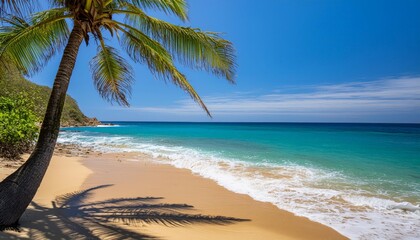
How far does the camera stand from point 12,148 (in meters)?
9.31

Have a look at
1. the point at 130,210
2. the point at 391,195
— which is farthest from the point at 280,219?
the point at 391,195

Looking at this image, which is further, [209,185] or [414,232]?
[209,185]

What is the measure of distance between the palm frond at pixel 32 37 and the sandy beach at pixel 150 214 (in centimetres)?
274

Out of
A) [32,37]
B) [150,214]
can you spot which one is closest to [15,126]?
[32,37]

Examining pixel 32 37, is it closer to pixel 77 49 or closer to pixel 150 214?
pixel 77 49

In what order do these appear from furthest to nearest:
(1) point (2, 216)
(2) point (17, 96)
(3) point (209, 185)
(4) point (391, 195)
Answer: (2) point (17, 96)
(3) point (209, 185)
(4) point (391, 195)
(1) point (2, 216)

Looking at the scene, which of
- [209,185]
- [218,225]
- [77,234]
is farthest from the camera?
[209,185]

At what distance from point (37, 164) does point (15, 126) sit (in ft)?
19.9

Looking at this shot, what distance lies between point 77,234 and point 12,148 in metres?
7.36

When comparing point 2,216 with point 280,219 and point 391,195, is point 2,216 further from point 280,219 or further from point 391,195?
point 391,195

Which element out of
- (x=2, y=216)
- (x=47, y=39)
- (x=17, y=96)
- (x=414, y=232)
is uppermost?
(x=47, y=39)

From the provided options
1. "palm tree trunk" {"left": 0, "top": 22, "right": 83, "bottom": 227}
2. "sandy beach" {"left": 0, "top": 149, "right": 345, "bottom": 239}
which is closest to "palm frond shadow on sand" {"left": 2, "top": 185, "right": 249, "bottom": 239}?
"sandy beach" {"left": 0, "top": 149, "right": 345, "bottom": 239}

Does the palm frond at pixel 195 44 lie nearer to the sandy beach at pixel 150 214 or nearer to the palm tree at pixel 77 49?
the palm tree at pixel 77 49

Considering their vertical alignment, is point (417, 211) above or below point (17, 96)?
below
